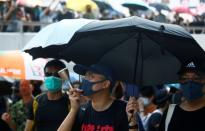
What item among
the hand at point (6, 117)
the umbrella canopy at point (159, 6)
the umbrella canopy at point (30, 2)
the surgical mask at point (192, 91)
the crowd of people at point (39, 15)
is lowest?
the umbrella canopy at point (159, 6)

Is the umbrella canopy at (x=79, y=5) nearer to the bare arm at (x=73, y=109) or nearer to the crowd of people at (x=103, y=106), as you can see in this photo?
the crowd of people at (x=103, y=106)

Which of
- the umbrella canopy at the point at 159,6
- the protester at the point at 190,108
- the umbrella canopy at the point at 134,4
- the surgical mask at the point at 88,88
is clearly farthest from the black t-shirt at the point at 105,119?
the umbrella canopy at the point at 159,6

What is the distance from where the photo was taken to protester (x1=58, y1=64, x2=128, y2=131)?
631 cm

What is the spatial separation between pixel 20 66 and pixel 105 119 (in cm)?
585

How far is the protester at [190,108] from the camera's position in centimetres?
674

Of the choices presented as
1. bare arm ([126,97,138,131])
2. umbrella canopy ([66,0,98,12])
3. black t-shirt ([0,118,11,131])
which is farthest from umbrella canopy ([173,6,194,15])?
bare arm ([126,97,138,131])

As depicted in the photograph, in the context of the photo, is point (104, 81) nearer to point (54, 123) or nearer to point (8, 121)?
point (54, 123)

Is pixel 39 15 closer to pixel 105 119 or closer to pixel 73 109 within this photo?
pixel 73 109

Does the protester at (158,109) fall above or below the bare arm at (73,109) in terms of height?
below

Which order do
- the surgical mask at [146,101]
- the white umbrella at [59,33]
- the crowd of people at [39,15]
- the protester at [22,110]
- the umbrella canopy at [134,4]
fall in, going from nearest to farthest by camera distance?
the white umbrella at [59,33] < the protester at [22,110] < the surgical mask at [146,101] < the crowd of people at [39,15] < the umbrella canopy at [134,4]

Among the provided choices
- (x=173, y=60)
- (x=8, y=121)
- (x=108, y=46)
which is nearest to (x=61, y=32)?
(x=108, y=46)

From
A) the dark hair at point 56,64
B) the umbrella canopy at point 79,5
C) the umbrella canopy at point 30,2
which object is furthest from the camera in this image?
the umbrella canopy at point 79,5

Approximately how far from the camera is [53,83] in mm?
7992

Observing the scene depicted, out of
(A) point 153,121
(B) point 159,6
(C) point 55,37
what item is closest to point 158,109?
(A) point 153,121
